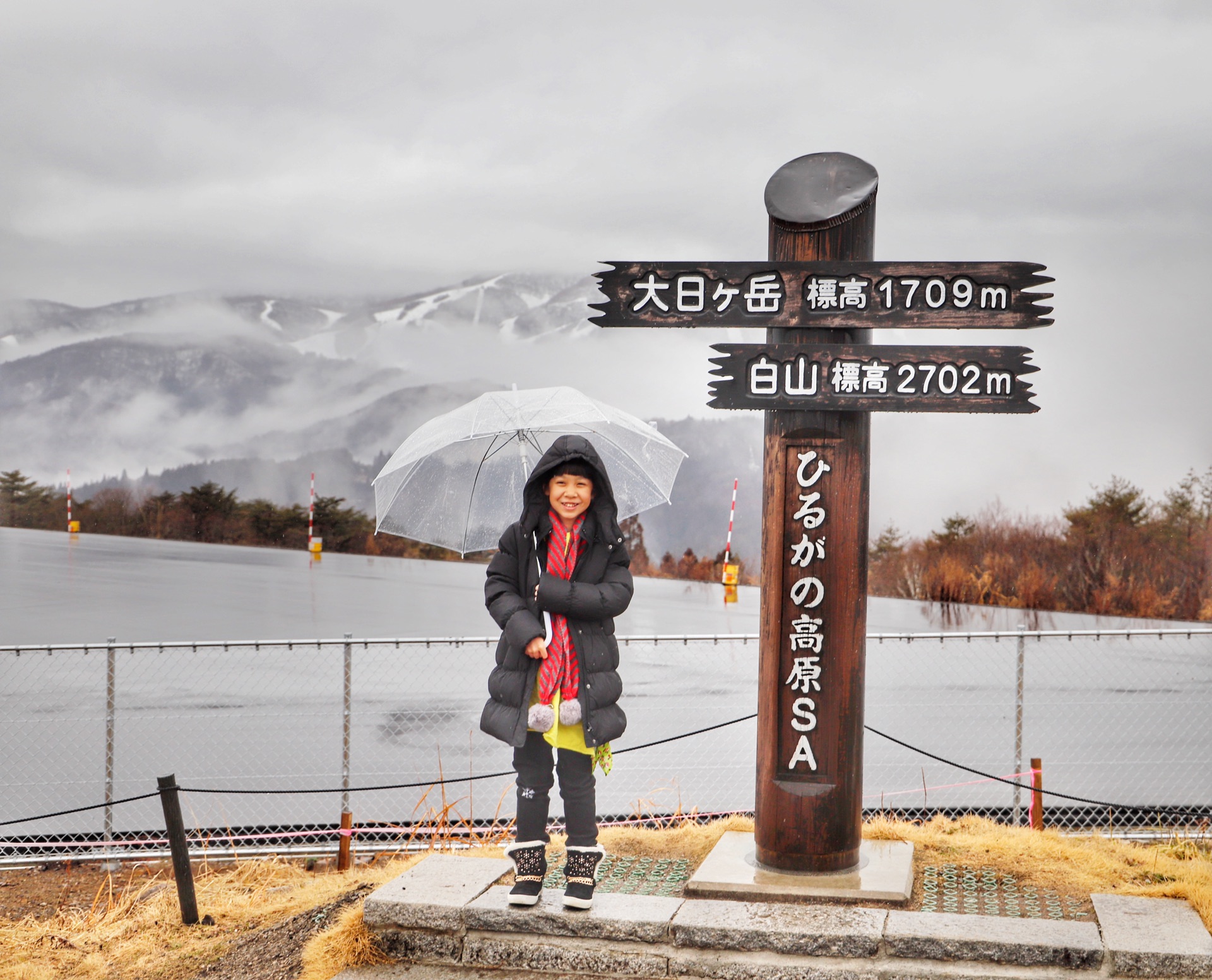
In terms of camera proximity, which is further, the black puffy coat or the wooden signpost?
the wooden signpost

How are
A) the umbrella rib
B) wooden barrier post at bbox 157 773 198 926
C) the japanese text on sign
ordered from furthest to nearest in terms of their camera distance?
1. the umbrella rib
2. wooden barrier post at bbox 157 773 198 926
3. the japanese text on sign

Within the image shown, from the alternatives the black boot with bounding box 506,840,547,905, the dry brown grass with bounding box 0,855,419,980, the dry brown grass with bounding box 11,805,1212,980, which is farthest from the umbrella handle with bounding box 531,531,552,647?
the dry brown grass with bounding box 0,855,419,980

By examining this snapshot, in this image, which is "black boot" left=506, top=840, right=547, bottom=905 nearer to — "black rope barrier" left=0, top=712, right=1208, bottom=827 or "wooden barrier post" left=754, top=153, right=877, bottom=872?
"black rope barrier" left=0, top=712, right=1208, bottom=827

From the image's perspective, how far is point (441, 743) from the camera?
876 cm

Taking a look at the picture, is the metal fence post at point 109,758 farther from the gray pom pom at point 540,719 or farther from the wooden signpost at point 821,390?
the wooden signpost at point 821,390

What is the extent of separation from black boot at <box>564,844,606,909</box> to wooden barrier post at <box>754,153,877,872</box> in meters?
0.97

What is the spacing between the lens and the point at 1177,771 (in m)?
8.30

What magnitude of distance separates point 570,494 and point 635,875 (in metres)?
1.82

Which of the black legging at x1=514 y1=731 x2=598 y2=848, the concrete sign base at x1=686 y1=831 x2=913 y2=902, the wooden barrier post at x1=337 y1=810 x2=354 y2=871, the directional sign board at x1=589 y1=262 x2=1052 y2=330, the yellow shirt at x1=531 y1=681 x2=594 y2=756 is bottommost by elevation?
the wooden barrier post at x1=337 y1=810 x2=354 y2=871

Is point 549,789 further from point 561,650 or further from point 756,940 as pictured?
point 756,940

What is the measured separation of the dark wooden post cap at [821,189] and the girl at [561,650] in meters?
1.54

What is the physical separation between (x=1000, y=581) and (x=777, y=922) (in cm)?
1635

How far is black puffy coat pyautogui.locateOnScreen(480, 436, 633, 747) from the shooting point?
13.3ft

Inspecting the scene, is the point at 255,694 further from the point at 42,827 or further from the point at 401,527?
the point at 401,527
